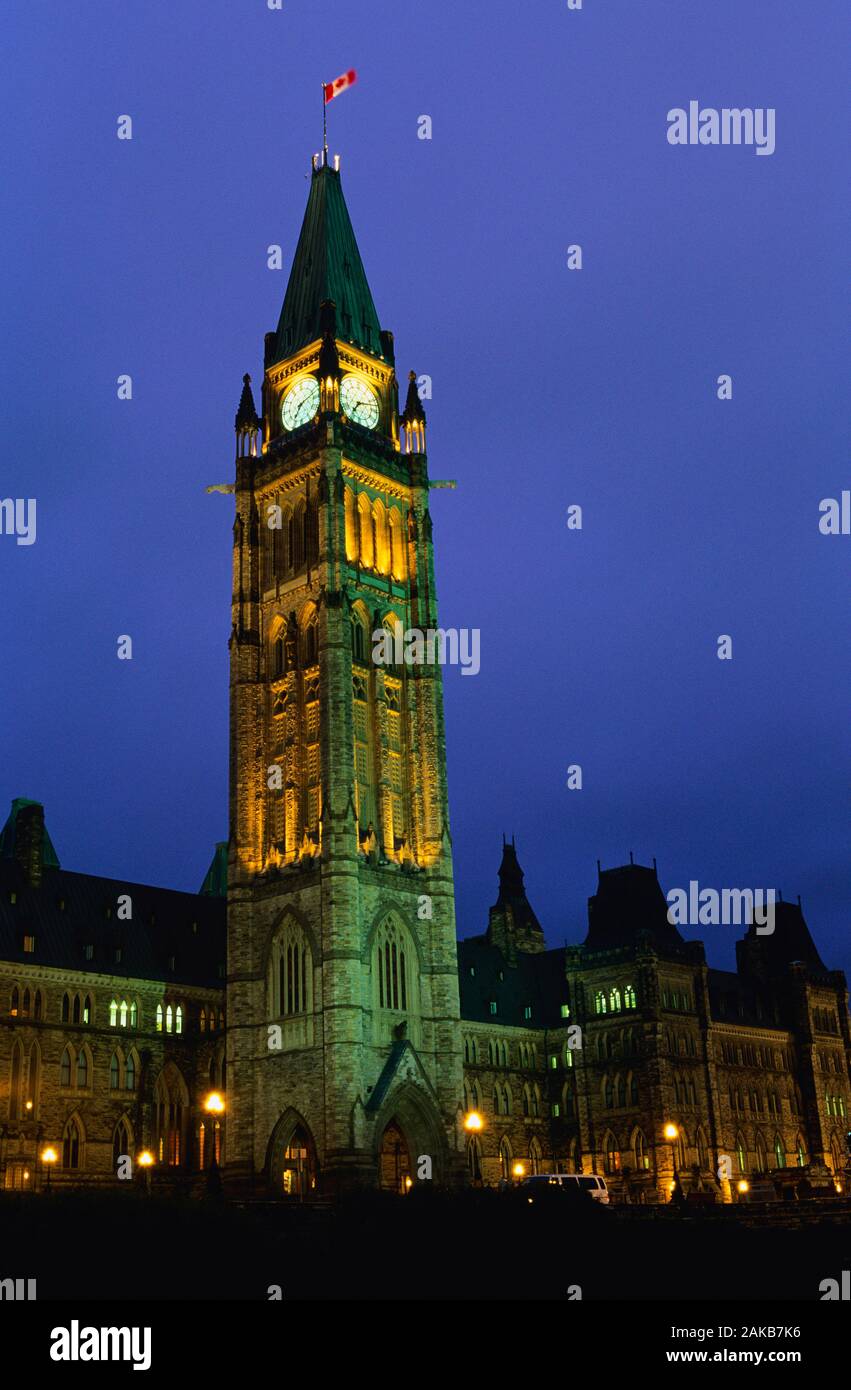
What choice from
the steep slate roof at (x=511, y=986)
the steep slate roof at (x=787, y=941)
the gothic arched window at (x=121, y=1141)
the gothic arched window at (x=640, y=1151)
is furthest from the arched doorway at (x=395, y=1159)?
the steep slate roof at (x=787, y=941)

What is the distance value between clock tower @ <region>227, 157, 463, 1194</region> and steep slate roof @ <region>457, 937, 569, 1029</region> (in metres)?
23.7

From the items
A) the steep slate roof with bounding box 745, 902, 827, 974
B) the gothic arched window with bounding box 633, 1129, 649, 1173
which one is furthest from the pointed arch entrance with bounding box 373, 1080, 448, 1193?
the steep slate roof with bounding box 745, 902, 827, 974

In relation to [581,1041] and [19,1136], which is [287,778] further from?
[581,1041]

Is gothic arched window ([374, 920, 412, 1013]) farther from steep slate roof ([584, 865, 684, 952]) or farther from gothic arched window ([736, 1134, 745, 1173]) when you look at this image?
gothic arched window ([736, 1134, 745, 1173])

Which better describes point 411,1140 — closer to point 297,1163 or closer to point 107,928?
point 297,1163

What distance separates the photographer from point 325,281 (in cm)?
8975

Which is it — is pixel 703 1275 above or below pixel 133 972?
below

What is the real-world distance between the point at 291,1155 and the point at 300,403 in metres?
40.5

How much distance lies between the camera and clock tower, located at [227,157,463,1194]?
75250 millimetres

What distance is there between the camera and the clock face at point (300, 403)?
8781 cm

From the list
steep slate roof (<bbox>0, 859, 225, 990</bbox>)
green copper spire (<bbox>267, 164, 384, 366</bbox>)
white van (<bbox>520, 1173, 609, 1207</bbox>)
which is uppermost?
green copper spire (<bbox>267, 164, 384, 366</bbox>)

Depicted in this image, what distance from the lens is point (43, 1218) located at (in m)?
46.6
